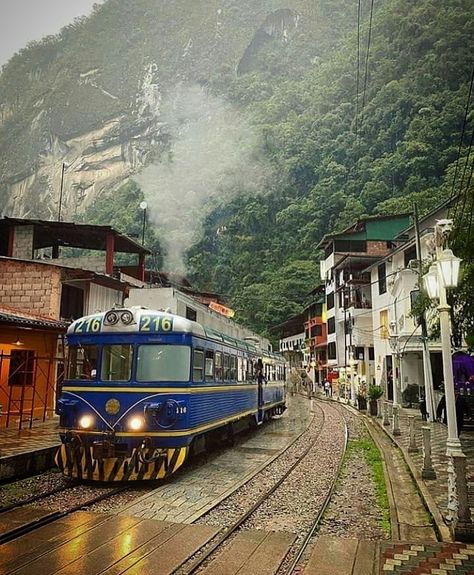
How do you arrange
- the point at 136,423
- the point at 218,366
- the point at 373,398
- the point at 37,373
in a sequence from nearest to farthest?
the point at 136,423, the point at 218,366, the point at 37,373, the point at 373,398

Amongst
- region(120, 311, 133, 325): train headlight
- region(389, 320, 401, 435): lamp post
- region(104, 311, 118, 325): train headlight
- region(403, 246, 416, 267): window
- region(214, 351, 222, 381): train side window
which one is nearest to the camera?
region(120, 311, 133, 325): train headlight

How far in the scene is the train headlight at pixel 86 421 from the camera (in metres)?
8.41

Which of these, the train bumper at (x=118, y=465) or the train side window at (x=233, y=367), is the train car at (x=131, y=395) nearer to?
the train bumper at (x=118, y=465)

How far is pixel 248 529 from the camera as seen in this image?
20.2 ft

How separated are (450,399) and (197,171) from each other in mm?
79033

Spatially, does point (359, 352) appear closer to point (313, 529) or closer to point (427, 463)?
point (427, 463)

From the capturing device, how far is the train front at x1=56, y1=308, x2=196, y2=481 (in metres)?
8.13

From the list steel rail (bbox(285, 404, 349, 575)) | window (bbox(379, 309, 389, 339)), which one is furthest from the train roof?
window (bbox(379, 309, 389, 339))

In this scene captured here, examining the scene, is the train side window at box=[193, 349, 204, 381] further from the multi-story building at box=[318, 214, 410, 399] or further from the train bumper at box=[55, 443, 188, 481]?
the multi-story building at box=[318, 214, 410, 399]

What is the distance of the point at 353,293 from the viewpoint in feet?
118

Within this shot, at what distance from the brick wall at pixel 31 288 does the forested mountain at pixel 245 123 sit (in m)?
20.1

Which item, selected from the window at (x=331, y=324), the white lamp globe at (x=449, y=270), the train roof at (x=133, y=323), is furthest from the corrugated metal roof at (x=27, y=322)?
the window at (x=331, y=324)

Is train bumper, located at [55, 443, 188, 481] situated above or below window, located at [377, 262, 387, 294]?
below

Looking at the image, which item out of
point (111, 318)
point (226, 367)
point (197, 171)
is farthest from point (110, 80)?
point (111, 318)
